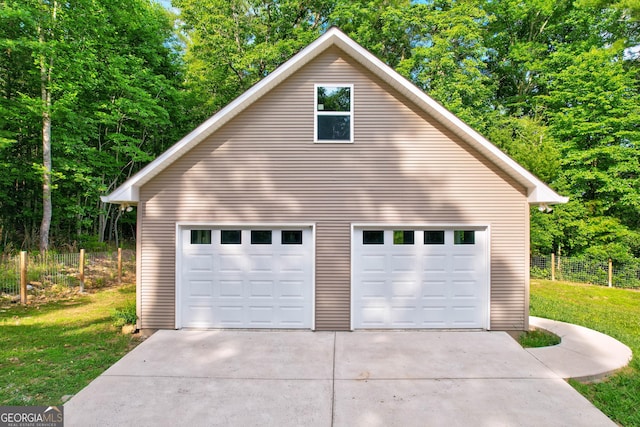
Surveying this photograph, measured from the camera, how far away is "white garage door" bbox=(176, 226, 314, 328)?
704 centimetres

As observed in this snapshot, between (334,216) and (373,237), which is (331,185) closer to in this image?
(334,216)

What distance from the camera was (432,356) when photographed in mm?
5719

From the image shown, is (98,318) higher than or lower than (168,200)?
lower

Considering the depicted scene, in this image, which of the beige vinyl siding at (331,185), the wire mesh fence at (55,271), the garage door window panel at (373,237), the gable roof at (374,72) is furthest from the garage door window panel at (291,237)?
the wire mesh fence at (55,271)

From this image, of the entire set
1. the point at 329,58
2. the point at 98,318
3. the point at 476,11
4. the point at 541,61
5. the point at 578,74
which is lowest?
the point at 98,318

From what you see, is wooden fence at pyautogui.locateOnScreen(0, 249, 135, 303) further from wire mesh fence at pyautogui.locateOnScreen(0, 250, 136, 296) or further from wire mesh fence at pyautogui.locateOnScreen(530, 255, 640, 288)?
wire mesh fence at pyautogui.locateOnScreen(530, 255, 640, 288)

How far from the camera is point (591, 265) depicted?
14.1 metres

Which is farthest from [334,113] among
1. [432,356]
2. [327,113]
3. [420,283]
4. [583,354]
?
[583,354]

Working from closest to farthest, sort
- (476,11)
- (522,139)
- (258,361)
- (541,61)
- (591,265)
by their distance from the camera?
(258,361), (591,265), (522,139), (476,11), (541,61)

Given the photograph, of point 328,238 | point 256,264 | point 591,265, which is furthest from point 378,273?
point 591,265

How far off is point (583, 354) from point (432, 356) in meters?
2.62

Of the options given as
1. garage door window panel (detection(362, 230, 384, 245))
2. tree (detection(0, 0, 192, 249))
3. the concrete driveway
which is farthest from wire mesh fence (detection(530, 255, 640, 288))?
tree (detection(0, 0, 192, 249))

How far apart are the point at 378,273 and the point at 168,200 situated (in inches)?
186

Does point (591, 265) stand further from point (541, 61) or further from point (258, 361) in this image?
point (258, 361)
